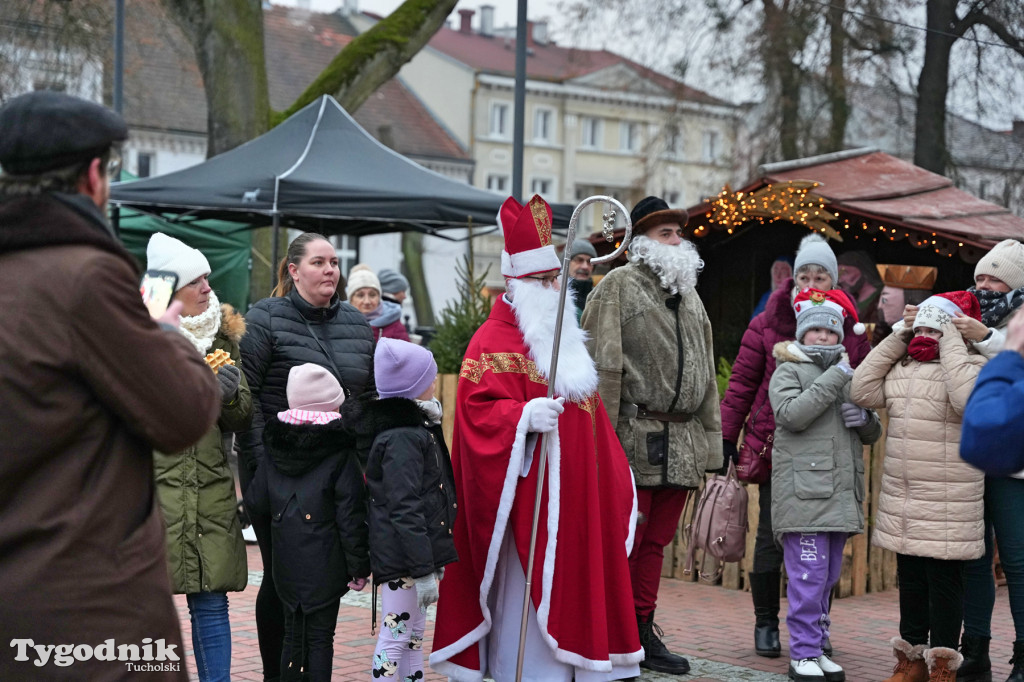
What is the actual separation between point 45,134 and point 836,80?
1661 centimetres

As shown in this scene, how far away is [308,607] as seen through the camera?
4551 mm

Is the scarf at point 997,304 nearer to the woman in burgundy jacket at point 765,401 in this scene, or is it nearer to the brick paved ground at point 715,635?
the woman in burgundy jacket at point 765,401

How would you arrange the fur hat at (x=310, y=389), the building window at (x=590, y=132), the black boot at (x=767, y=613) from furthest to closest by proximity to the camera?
the building window at (x=590, y=132) < the black boot at (x=767, y=613) < the fur hat at (x=310, y=389)

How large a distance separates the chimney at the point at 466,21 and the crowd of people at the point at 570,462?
5058cm

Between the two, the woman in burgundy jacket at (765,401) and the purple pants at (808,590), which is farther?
the woman in burgundy jacket at (765,401)

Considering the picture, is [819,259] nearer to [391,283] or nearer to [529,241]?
[529,241]

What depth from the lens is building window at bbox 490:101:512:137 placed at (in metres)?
49.5

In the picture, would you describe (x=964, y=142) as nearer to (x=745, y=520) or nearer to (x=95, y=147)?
(x=745, y=520)

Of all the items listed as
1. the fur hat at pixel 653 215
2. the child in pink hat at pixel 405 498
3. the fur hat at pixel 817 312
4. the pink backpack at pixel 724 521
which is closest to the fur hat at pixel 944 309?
the fur hat at pixel 817 312

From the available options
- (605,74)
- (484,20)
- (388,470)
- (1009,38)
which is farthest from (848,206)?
(484,20)

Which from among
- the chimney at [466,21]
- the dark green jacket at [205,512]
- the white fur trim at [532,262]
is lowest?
the dark green jacket at [205,512]

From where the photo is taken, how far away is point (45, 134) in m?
2.44

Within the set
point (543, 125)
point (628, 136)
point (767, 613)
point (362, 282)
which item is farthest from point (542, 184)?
point (767, 613)

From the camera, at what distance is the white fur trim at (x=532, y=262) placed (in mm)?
5168
